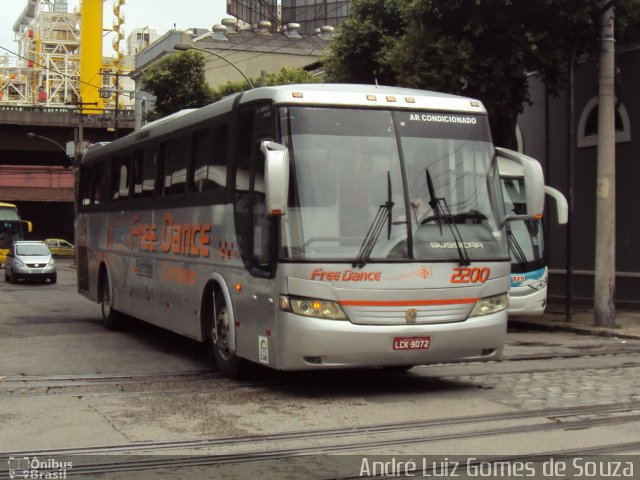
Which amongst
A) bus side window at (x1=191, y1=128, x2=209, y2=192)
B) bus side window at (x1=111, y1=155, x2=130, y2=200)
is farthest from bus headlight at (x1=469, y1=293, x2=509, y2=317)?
bus side window at (x1=111, y1=155, x2=130, y2=200)

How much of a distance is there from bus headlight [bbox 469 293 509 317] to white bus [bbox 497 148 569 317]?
7010 millimetres

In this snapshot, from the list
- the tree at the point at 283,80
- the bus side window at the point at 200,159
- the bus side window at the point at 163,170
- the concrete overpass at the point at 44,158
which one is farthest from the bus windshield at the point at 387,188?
the concrete overpass at the point at 44,158

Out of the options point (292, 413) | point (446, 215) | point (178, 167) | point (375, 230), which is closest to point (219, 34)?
point (178, 167)

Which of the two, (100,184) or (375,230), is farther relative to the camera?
(100,184)

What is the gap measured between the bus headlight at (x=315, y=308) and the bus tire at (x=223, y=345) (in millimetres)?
1548

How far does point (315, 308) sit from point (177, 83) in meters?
39.0

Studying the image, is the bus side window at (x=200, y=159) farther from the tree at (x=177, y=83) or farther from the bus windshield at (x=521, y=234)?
the tree at (x=177, y=83)

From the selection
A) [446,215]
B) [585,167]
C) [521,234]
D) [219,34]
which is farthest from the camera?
[219,34]

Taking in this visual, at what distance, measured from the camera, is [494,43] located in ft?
60.3

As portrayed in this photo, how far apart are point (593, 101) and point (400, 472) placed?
1718 centimetres

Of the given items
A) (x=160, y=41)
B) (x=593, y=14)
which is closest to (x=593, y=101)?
(x=593, y=14)

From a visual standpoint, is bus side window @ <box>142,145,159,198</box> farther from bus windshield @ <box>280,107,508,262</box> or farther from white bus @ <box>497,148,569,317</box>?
white bus @ <box>497,148,569,317</box>

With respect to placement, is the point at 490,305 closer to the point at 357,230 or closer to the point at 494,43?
the point at 357,230

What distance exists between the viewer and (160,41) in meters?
66.6
